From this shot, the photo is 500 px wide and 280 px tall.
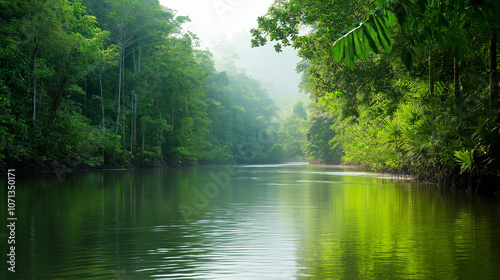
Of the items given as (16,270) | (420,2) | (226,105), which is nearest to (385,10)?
(420,2)

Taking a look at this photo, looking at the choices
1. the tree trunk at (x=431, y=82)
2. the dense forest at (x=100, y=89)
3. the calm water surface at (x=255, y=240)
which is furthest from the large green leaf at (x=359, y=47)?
the dense forest at (x=100, y=89)

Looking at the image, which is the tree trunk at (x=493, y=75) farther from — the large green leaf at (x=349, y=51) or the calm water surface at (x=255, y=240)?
the large green leaf at (x=349, y=51)

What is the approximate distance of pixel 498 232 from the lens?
6.04 meters

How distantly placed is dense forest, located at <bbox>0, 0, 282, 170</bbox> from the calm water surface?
10.6 metres

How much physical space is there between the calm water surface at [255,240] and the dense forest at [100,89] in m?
10.6

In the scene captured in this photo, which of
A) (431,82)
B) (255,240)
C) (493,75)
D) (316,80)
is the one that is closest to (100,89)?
(316,80)

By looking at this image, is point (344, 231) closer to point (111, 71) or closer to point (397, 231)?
point (397, 231)

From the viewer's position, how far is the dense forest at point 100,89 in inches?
768

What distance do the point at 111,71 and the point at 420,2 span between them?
108 feet

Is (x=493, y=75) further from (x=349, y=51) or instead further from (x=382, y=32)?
(x=349, y=51)

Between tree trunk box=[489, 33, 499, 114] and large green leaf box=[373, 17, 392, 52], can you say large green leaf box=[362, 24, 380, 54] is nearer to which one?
large green leaf box=[373, 17, 392, 52]

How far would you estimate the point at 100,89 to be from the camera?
107 feet

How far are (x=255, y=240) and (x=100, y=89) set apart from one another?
29.5 metres

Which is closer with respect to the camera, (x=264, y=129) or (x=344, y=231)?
(x=344, y=231)
